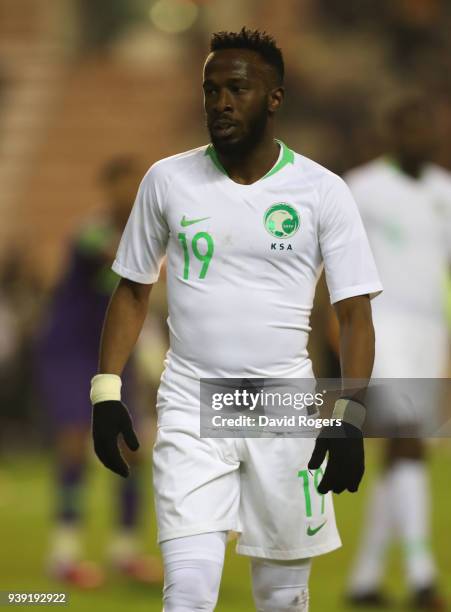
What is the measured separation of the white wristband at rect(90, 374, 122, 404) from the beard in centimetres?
74

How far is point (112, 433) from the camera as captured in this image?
4402 millimetres

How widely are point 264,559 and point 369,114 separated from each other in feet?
53.6

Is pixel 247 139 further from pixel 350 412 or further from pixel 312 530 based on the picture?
pixel 312 530

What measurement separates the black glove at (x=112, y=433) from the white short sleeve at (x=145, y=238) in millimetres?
408

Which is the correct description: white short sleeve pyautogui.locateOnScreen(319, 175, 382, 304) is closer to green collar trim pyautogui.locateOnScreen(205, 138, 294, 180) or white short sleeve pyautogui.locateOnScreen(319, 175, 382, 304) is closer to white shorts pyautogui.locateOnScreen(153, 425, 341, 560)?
green collar trim pyautogui.locateOnScreen(205, 138, 294, 180)

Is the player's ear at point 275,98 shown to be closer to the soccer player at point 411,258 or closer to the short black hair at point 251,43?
the short black hair at point 251,43

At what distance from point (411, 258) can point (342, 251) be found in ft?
8.01

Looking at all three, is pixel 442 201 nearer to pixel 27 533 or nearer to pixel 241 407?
pixel 241 407

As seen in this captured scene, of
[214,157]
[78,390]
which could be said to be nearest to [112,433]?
[214,157]

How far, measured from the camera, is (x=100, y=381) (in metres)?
4.49

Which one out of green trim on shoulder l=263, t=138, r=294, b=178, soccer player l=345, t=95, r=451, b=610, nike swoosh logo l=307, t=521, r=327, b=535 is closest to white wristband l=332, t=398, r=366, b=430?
nike swoosh logo l=307, t=521, r=327, b=535

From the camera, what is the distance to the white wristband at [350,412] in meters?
4.28

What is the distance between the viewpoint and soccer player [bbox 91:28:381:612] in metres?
4.34

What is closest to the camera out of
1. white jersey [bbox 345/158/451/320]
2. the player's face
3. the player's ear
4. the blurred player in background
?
the player's face
